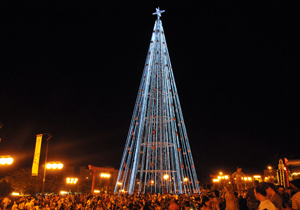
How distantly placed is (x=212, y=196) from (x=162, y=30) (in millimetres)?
19930

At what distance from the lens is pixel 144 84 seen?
980 inches

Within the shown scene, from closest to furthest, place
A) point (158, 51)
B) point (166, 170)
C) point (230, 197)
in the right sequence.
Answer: point (230, 197) < point (166, 170) < point (158, 51)

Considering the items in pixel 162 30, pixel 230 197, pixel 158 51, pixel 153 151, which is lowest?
pixel 230 197

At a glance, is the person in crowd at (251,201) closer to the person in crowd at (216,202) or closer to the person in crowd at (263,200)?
the person in crowd at (216,202)

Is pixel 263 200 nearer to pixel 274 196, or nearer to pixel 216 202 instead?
pixel 274 196

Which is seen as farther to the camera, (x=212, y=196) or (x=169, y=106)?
(x=169, y=106)

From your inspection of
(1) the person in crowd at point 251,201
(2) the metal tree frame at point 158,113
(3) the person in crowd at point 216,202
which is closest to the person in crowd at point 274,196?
(3) the person in crowd at point 216,202

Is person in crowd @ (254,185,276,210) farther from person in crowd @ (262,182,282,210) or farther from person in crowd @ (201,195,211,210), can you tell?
person in crowd @ (201,195,211,210)

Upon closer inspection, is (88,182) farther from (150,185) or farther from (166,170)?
(166,170)

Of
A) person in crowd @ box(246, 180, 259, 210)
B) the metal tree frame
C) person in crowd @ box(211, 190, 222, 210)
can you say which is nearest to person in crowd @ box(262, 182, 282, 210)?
person in crowd @ box(211, 190, 222, 210)

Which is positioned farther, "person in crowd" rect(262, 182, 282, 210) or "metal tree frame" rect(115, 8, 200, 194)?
"metal tree frame" rect(115, 8, 200, 194)

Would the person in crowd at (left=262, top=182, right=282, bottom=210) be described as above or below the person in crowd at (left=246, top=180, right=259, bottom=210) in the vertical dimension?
above

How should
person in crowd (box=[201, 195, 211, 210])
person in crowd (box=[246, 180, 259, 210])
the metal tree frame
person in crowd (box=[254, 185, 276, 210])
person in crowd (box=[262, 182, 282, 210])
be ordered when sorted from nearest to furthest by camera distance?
person in crowd (box=[254, 185, 276, 210]) → person in crowd (box=[262, 182, 282, 210]) → person in crowd (box=[201, 195, 211, 210]) → person in crowd (box=[246, 180, 259, 210]) → the metal tree frame

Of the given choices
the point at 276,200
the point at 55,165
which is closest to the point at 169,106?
the point at 55,165
